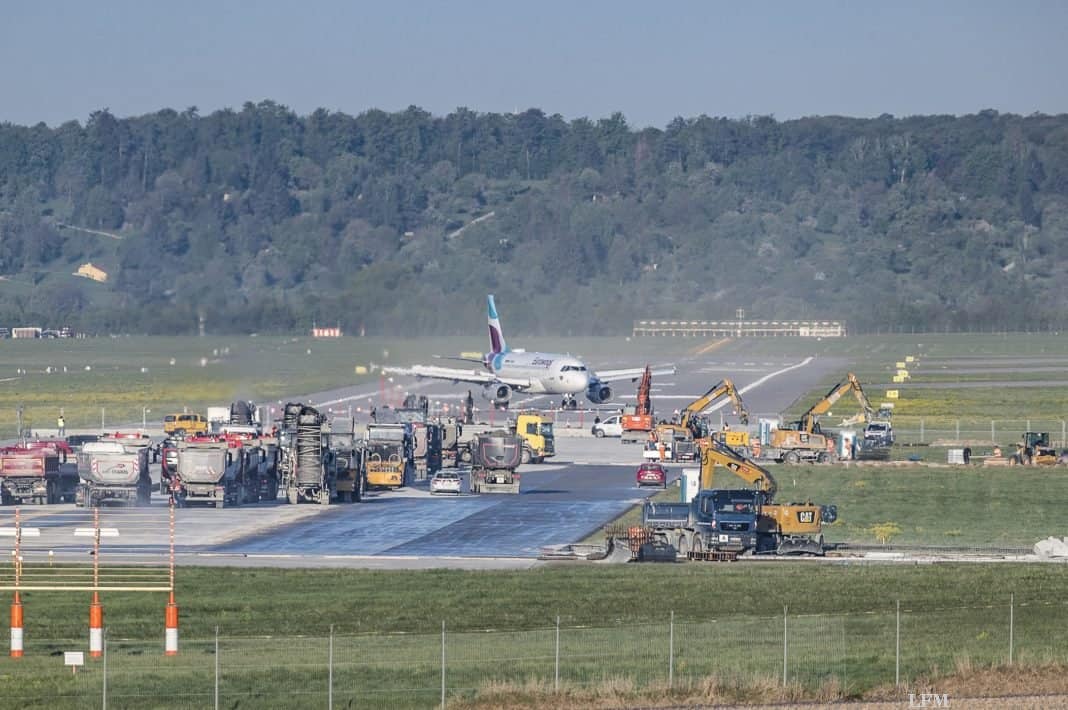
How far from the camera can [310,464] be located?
255ft

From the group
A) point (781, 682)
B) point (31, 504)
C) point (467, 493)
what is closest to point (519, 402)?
point (467, 493)

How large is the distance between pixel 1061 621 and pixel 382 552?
24114 mm

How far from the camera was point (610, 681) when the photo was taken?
116 ft

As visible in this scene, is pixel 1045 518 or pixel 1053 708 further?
pixel 1045 518

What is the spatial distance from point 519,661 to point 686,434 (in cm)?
6471

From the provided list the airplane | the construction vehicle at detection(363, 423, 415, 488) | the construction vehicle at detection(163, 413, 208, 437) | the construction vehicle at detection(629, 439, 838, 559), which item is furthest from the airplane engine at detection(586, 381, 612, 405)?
the construction vehicle at detection(629, 439, 838, 559)

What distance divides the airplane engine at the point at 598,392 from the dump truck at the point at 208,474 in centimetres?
6286

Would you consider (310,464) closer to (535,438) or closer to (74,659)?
(535,438)

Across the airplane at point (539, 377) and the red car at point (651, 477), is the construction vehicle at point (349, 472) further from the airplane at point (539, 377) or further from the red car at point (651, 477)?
the airplane at point (539, 377)

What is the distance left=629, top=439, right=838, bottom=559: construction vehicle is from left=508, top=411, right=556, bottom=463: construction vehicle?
39122 millimetres

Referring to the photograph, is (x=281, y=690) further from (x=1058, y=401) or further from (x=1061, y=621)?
(x=1058, y=401)

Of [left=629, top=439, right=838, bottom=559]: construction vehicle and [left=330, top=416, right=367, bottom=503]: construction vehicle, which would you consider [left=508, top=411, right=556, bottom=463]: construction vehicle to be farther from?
[left=629, top=439, right=838, bottom=559]: construction vehicle

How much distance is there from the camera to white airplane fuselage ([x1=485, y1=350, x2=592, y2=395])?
442 ft

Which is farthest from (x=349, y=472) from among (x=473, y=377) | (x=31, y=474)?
(x=473, y=377)
